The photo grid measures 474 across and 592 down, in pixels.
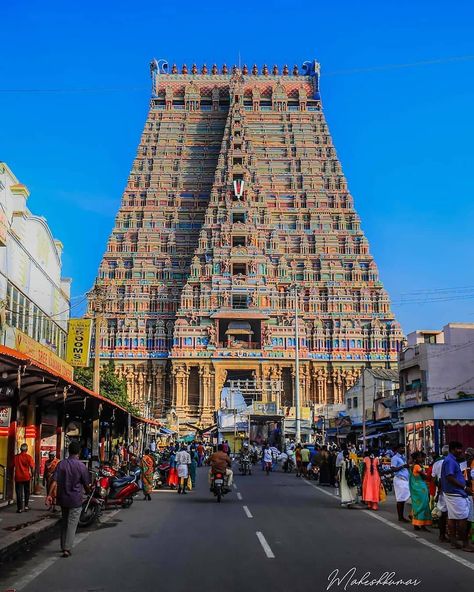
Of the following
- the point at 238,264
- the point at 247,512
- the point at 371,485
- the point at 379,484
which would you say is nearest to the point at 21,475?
the point at 247,512

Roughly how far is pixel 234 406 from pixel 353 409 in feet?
35.3

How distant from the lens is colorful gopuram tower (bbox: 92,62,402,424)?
7900 cm

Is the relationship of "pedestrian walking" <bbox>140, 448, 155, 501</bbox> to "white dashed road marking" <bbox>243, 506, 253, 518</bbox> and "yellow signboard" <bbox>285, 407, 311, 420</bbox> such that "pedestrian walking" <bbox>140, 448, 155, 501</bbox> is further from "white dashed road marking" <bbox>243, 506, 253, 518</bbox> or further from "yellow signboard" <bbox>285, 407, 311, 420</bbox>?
"yellow signboard" <bbox>285, 407, 311, 420</bbox>

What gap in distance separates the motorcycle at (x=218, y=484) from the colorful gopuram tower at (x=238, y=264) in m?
51.3

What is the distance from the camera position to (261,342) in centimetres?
7875

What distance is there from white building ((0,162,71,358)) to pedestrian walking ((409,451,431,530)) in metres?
15.2

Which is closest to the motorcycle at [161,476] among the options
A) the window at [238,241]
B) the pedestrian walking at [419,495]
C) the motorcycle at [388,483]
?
the motorcycle at [388,483]

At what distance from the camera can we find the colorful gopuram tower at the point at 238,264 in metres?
79.0

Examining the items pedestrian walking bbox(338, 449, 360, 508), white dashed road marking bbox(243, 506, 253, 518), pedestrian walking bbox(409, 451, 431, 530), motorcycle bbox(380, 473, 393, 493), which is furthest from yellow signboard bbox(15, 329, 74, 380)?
pedestrian walking bbox(409, 451, 431, 530)

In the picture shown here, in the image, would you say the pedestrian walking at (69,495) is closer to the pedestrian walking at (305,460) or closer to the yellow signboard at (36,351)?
the yellow signboard at (36,351)

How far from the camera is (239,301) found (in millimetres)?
80875

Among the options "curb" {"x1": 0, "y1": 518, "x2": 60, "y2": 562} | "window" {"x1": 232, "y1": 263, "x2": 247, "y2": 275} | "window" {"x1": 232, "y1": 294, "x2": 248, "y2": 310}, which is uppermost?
"window" {"x1": 232, "y1": 263, "x2": 247, "y2": 275}

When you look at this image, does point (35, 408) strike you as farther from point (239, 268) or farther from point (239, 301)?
point (239, 268)

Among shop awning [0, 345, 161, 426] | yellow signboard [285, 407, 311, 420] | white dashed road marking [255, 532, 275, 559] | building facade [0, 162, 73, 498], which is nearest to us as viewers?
white dashed road marking [255, 532, 275, 559]
